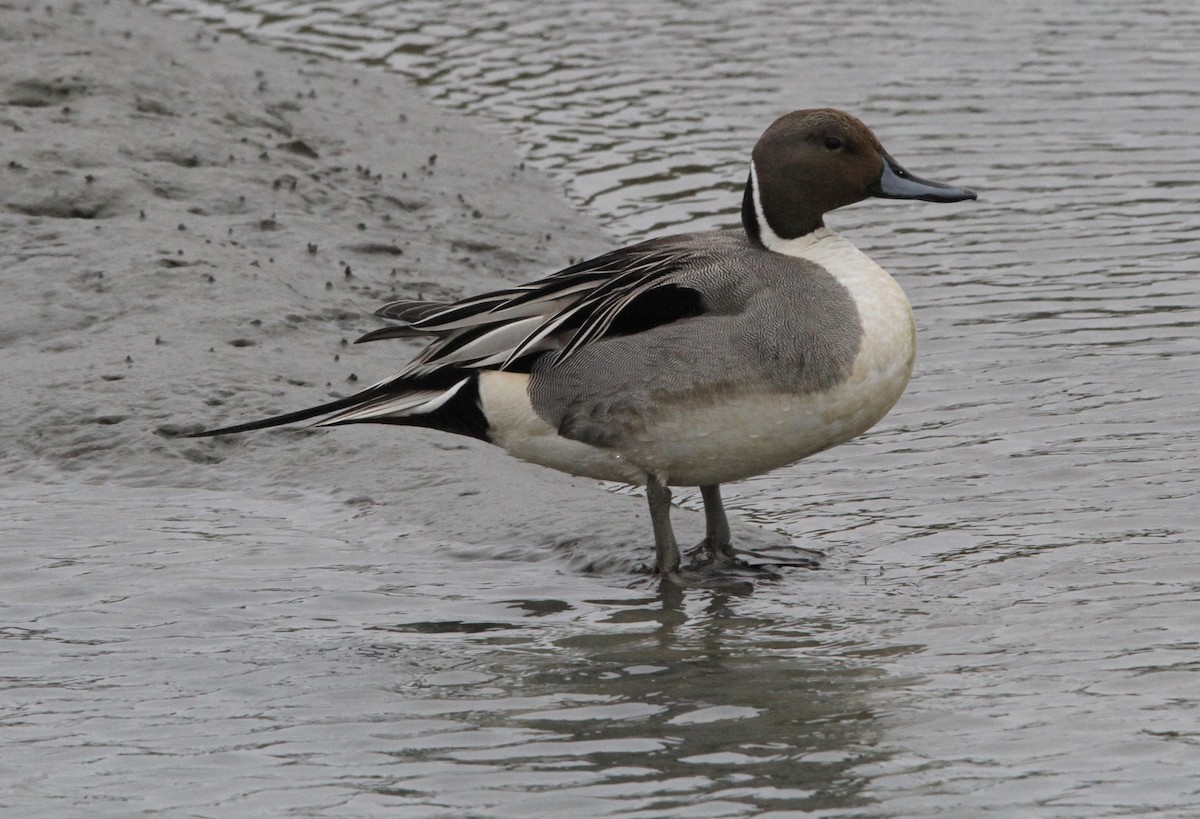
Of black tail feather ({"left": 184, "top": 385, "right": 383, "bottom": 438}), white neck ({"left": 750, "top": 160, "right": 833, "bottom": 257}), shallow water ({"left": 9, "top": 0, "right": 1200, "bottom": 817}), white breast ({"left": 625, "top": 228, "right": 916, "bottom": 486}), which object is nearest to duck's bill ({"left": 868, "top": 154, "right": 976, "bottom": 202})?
white neck ({"left": 750, "top": 160, "right": 833, "bottom": 257})

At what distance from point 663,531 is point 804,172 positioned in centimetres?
118

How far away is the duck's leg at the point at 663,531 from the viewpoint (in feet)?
17.6

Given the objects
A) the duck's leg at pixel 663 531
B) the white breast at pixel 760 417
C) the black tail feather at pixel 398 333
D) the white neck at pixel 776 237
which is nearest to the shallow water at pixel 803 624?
the duck's leg at pixel 663 531

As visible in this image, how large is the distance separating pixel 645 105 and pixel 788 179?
550cm

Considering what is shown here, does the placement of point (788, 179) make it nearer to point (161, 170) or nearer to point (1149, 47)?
point (161, 170)

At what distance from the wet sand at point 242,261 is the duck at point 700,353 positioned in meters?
0.49

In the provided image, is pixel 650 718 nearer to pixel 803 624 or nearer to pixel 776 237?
pixel 803 624

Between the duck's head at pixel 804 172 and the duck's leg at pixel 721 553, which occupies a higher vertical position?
the duck's head at pixel 804 172

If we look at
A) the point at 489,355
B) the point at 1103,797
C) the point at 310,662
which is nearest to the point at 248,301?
the point at 489,355

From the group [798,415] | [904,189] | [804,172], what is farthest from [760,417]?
[904,189]

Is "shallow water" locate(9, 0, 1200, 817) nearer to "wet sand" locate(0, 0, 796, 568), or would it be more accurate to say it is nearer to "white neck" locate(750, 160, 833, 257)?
"wet sand" locate(0, 0, 796, 568)

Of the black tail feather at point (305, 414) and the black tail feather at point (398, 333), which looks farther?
the black tail feather at point (398, 333)

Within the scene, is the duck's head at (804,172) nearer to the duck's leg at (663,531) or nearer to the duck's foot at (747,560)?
the duck's leg at (663,531)

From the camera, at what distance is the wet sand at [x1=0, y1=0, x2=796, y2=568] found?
6395 mm
